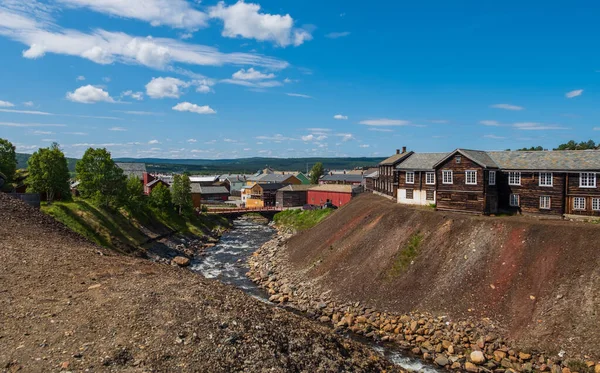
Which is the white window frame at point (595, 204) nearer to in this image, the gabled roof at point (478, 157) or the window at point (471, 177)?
the gabled roof at point (478, 157)

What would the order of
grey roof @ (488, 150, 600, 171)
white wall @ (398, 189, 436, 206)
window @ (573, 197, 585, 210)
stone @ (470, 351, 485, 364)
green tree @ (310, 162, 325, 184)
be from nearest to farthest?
stone @ (470, 351, 485, 364)
window @ (573, 197, 585, 210)
grey roof @ (488, 150, 600, 171)
white wall @ (398, 189, 436, 206)
green tree @ (310, 162, 325, 184)

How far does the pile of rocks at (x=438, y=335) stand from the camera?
20656mm

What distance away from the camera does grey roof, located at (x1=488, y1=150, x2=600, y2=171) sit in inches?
1300

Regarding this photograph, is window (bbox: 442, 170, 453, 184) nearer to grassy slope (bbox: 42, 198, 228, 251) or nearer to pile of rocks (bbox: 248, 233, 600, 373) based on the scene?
pile of rocks (bbox: 248, 233, 600, 373)

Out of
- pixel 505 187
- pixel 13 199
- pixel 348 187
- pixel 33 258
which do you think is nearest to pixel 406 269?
pixel 505 187

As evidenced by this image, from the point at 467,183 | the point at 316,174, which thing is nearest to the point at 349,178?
the point at 316,174

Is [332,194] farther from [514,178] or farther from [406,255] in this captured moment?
[406,255]

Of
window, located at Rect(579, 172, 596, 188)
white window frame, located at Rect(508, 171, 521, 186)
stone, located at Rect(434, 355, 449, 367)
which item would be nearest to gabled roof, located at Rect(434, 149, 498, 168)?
white window frame, located at Rect(508, 171, 521, 186)

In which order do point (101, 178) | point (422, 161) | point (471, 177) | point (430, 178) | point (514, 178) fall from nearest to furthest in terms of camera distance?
point (514, 178) < point (471, 177) < point (430, 178) < point (422, 161) < point (101, 178)

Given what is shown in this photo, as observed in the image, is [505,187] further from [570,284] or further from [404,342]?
[404,342]

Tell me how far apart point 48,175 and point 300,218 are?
40.7 m

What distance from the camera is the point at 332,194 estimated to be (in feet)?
278

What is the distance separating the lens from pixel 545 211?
3456 cm

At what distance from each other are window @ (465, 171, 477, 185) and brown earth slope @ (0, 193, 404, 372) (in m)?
22.7
